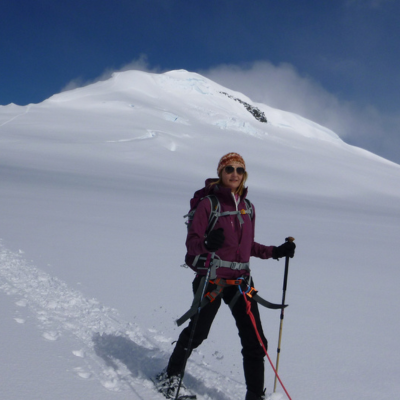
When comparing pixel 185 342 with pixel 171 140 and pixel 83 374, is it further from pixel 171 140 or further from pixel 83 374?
pixel 171 140

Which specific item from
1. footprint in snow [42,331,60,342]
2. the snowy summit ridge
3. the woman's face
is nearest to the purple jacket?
the woman's face

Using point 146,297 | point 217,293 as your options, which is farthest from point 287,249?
point 146,297

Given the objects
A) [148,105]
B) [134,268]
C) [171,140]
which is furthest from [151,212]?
[148,105]

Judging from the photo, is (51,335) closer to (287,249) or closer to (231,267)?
(231,267)

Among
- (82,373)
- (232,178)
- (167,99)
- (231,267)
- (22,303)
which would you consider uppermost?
(167,99)

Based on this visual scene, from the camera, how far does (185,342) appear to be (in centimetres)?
255

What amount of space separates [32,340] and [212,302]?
152 cm

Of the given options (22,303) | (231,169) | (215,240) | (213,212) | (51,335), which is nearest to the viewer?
(215,240)

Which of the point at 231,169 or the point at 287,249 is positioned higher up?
the point at 231,169

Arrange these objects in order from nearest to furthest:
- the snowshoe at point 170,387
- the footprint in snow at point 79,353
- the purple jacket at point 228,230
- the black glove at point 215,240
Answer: the black glove at point 215,240 → the purple jacket at point 228,230 → the snowshoe at point 170,387 → the footprint in snow at point 79,353

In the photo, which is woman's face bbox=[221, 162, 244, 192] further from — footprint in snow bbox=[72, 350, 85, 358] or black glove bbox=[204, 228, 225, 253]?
footprint in snow bbox=[72, 350, 85, 358]

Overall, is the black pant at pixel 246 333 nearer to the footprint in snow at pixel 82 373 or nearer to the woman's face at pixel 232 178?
the woman's face at pixel 232 178

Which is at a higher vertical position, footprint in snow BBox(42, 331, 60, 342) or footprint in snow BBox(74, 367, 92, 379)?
footprint in snow BBox(42, 331, 60, 342)

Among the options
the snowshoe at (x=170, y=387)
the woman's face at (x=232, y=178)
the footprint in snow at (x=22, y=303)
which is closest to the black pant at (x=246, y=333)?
the snowshoe at (x=170, y=387)
